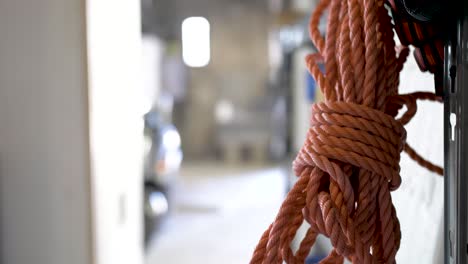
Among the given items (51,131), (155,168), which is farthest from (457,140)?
(155,168)

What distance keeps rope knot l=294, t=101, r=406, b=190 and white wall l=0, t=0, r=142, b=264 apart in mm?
360

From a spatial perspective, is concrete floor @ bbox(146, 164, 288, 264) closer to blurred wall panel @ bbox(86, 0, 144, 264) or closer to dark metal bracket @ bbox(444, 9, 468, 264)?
blurred wall panel @ bbox(86, 0, 144, 264)

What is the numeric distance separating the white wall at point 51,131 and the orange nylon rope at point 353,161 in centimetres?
33

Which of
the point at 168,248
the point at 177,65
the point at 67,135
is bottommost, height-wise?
the point at 168,248

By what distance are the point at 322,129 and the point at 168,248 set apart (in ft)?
9.54

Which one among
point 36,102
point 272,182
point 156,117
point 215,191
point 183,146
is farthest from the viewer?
point 183,146

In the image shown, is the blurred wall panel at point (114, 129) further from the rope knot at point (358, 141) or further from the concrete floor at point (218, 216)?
the concrete floor at point (218, 216)

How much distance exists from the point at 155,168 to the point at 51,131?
273cm

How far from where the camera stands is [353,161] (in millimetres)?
493

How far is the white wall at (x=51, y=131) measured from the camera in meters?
0.69

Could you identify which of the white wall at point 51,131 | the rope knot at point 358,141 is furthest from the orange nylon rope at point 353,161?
the white wall at point 51,131

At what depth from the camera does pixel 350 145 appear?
50 cm

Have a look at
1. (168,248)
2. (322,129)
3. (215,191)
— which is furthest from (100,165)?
(215,191)

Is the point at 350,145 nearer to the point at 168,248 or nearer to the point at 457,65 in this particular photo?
the point at 457,65
